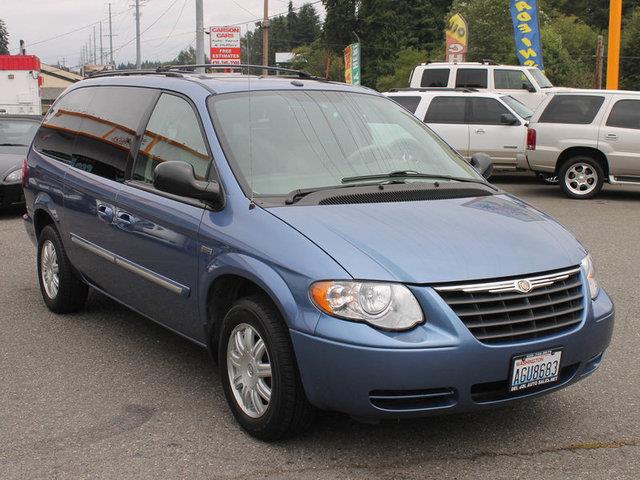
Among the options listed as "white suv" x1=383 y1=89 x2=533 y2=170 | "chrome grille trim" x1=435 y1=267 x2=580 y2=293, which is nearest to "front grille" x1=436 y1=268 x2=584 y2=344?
"chrome grille trim" x1=435 y1=267 x2=580 y2=293

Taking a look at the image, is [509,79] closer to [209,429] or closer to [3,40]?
[209,429]

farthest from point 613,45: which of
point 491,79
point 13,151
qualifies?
point 13,151

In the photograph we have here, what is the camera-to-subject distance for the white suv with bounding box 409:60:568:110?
62.4 feet

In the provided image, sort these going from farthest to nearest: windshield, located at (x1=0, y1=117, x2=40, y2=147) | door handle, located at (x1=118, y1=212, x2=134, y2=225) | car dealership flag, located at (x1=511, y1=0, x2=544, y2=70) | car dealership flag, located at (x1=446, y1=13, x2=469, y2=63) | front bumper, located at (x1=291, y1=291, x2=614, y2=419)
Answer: car dealership flag, located at (x1=446, y1=13, x2=469, y2=63) < car dealership flag, located at (x1=511, y1=0, x2=544, y2=70) < windshield, located at (x1=0, y1=117, x2=40, y2=147) < door handle, located at (x1=118, y1=212, x2=134, y2=225) < front bumper, located at (x1=291, y1=291, x2=614, y2=419)

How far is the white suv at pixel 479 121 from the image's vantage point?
15508 millimetres

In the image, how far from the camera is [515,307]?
363cm

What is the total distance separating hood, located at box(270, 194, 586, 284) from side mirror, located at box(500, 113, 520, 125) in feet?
37.6

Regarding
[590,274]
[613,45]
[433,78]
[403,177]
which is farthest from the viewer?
[613,45]

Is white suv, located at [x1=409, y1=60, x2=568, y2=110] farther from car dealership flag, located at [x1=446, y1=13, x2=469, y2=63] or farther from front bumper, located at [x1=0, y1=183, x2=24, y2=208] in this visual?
front bumper, located at [x1=0, y1=183, x2=24, y2=208]

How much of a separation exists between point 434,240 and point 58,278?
3587mm

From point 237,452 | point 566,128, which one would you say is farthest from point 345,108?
point 566,128

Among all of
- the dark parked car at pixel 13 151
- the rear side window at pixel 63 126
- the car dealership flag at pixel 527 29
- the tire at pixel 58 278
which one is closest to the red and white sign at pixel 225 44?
the car dealership flag at pixel 527 29

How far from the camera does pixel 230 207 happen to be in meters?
4.23

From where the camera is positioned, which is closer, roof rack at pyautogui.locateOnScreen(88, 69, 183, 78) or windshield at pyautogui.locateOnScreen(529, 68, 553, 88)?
roof rack at pyautogui.locateOnScreen(88, 69, 183, 78)
